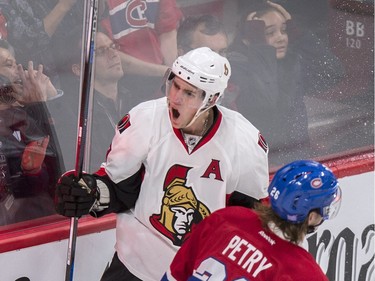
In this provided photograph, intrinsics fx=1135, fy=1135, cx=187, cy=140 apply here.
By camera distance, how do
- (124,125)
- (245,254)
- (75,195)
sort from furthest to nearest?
(124,125) < (75,195) < (245,254)

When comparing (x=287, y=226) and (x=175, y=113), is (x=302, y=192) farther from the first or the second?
(x=175, y=113)

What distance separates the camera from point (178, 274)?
2980mm

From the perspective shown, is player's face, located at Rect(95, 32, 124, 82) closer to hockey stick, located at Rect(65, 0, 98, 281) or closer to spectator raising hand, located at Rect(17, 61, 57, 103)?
spectator raising hand, located at Rect(17, 61, 57, 103)

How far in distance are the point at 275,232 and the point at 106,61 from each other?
144 centimetres

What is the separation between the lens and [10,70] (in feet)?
12.2

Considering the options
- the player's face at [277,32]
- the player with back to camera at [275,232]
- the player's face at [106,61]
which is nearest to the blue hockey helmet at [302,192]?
the player with back to camera at [275,232]

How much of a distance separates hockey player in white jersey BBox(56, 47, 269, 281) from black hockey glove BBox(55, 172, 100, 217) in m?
0.02

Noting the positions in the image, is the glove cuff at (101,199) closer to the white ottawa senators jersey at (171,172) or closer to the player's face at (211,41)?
the white ottawa senators jersey at (171,172)

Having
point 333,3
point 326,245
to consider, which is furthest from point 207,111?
point 333,3

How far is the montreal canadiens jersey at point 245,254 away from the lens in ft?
9.14

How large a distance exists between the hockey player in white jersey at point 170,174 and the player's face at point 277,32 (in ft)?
4.15

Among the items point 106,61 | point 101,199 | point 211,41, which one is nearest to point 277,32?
point 211,41

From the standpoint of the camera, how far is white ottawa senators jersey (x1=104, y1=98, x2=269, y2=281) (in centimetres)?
341

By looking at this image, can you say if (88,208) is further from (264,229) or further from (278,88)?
(278,88)
